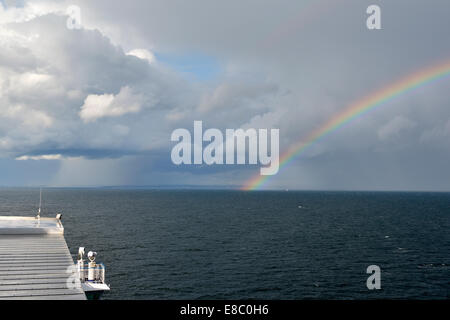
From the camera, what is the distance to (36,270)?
2291 centimetres

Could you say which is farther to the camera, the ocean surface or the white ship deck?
the ocean surface

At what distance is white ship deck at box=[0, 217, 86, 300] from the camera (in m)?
18.2

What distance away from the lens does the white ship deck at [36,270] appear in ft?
59.7

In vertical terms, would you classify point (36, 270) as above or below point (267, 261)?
above

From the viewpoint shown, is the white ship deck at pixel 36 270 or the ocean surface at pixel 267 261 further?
the ocean surface at pixel 267 261

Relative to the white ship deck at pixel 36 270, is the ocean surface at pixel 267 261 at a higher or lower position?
lower

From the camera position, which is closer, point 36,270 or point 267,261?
point 36,270

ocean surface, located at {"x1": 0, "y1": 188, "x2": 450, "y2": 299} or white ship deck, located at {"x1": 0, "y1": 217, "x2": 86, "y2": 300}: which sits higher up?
white ship deck, located at {"x1": 0, "y1": 217, "x2": 86, "y2": 300}
